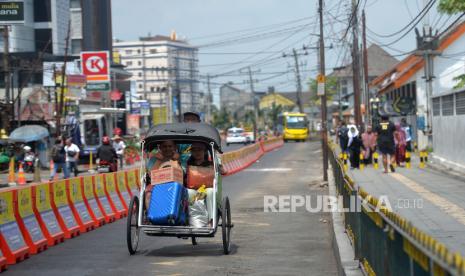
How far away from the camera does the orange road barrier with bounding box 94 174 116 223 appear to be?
1708 cm

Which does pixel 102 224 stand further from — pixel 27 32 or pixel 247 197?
pixel 27 32

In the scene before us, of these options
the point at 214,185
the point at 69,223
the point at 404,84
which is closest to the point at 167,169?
the point at 214,185

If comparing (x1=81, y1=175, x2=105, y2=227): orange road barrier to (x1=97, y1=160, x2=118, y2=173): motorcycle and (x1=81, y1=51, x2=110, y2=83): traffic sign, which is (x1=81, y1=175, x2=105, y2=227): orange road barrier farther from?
(x1=81, y1=51, x2=110, y2=83): traffic sign

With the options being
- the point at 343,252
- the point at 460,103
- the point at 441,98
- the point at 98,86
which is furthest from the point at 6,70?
the point at 343,252

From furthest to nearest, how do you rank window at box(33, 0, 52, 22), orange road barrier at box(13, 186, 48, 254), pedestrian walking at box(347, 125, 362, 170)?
window at box(33, 0, 52, 22), pedestrian walking at box(347, 125, 362, 170), orange road barrier at box(13, 186, 48, 254)

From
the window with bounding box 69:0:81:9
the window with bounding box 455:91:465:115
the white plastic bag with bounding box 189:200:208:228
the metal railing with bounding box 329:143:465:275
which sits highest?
the window with bounding box 69:0:81:9

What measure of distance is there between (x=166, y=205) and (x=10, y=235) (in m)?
2.32

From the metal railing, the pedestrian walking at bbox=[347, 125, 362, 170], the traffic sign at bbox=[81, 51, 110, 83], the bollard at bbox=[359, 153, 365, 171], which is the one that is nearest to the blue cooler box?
the metal railing

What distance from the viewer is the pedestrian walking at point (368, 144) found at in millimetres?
32781

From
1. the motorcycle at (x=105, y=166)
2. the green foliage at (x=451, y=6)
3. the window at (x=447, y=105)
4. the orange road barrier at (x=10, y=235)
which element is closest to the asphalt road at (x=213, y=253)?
the orange road barrier at (x=10, y=235)

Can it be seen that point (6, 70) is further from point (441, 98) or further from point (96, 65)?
point (441, 98)

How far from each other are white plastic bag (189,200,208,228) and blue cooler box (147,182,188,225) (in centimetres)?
25

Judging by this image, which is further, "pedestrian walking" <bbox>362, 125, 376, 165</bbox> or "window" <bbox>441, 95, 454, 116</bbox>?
"pedestrian walking" <bbox>362, 125, 376, 165</bbox>

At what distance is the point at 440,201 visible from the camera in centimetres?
1888
